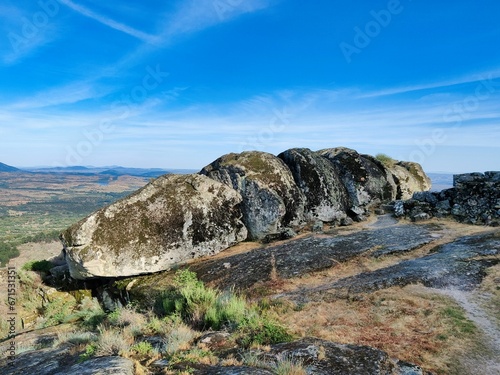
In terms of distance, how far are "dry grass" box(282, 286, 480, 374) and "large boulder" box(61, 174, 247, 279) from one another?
9721 millimetres

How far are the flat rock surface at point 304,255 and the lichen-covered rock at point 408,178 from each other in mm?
11308

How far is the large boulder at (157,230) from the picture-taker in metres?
17.0

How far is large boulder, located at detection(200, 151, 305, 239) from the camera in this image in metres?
20.9

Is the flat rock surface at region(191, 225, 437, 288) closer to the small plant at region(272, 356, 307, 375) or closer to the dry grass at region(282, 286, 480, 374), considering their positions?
the dry grass at region(282, 286, 480, 374)

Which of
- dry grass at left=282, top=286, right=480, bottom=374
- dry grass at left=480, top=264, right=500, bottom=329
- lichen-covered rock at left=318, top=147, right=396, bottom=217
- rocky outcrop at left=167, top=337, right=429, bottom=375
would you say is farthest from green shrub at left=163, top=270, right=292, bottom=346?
lichen-covered rock at left=318, top=147, right=396, bottom=217

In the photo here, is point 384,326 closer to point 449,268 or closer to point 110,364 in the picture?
point 449,268

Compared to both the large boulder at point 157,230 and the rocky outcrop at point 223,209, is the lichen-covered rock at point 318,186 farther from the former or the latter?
the large boulder at point 157,230

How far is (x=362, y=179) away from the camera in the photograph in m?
26.0

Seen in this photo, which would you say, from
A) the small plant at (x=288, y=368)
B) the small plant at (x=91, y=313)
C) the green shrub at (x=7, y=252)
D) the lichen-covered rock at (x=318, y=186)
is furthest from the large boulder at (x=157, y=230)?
the green shrub at (x=7, y=252)

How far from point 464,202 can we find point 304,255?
12.3m

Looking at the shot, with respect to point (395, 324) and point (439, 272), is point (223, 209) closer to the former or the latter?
point (439, 272)

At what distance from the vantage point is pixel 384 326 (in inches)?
353

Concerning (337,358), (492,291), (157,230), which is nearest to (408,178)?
(492,291)

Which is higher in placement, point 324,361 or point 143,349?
point 324,361
